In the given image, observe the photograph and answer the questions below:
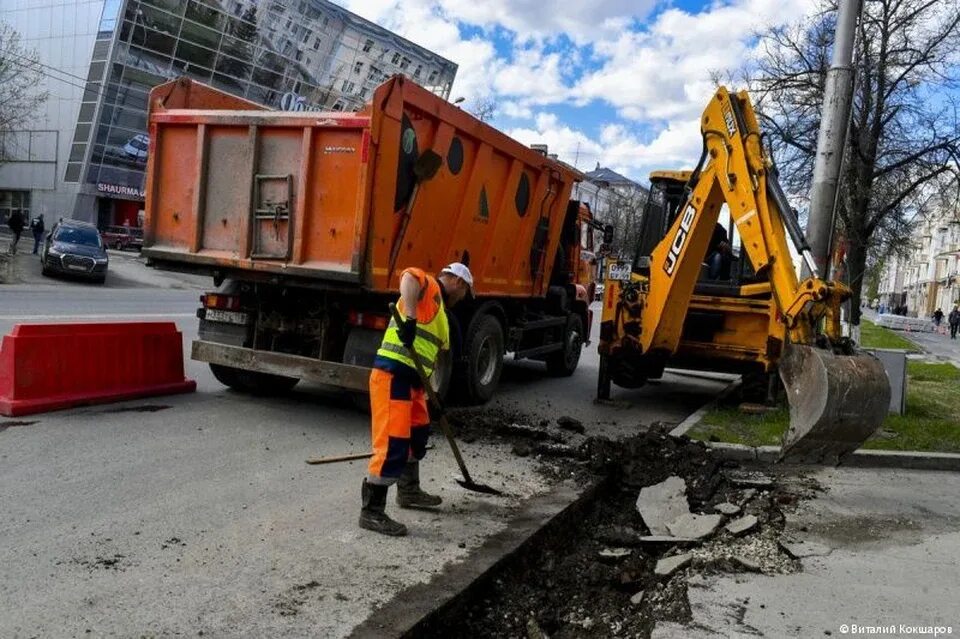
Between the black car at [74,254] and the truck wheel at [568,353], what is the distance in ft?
55.9

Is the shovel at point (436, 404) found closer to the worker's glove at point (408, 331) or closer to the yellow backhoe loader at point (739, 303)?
the worker's glove at point (408, 331)

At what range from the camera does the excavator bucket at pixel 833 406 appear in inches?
209

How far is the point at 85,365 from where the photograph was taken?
23.4 ft

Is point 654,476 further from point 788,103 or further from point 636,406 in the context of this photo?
point 788,103

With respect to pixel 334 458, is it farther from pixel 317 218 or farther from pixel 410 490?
pixel 317 218

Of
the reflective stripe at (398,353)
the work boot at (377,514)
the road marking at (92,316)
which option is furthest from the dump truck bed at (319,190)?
the road marking at (92,316)

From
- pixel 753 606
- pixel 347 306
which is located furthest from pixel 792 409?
pixel 347 306

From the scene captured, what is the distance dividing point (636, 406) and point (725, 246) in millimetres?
2461

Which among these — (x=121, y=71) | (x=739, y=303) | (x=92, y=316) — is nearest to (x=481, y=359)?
(x=739, y=303)

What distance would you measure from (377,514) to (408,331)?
42.9 inches

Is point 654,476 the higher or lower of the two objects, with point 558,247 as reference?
lower

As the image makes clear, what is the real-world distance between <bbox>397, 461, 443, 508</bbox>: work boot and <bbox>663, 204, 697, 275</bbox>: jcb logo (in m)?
4.60

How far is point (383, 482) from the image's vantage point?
451cm

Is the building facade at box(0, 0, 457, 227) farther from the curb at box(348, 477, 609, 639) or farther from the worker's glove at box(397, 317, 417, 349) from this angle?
the worker's glove at box(397, 317, 417, 349)
